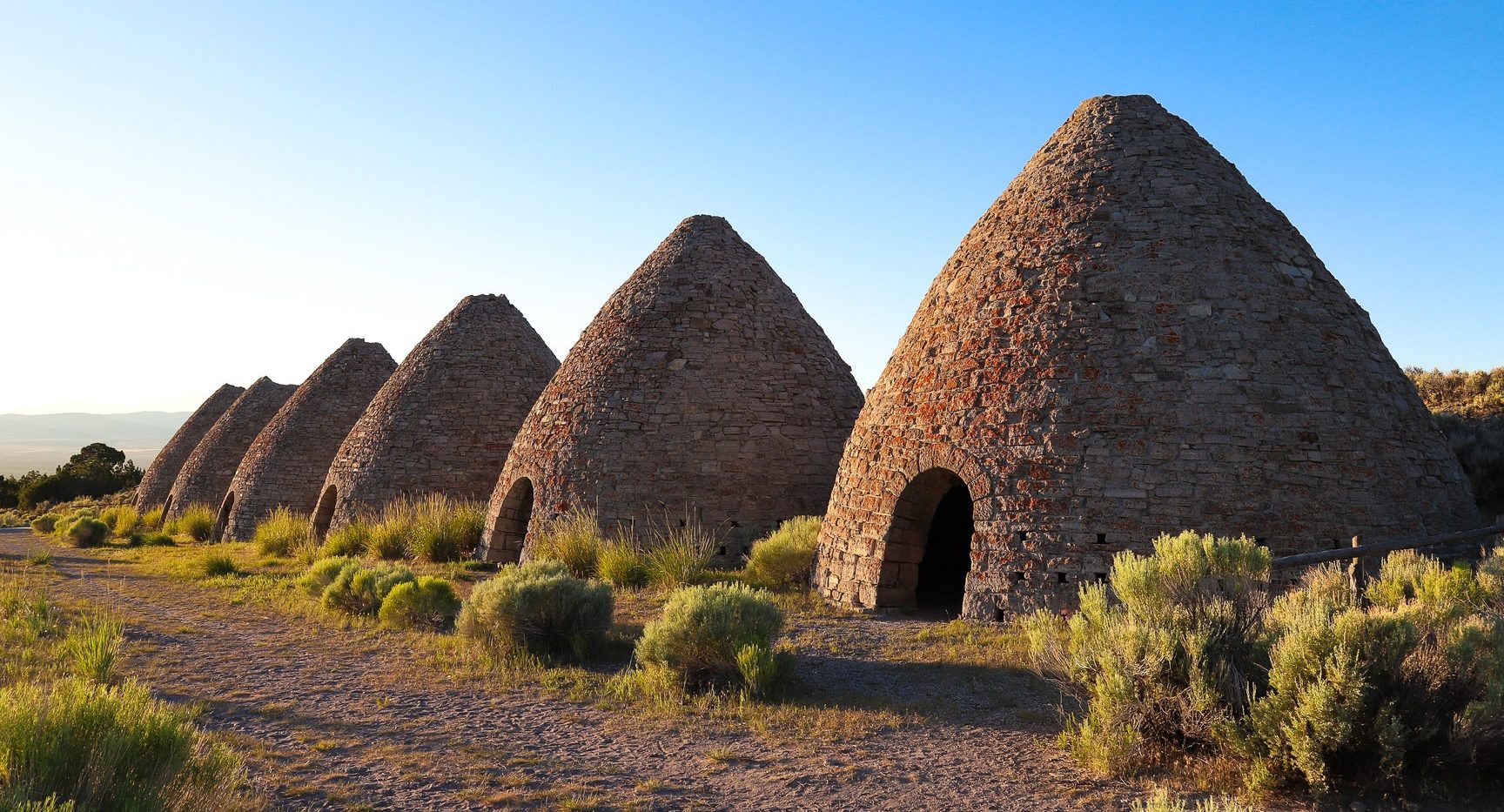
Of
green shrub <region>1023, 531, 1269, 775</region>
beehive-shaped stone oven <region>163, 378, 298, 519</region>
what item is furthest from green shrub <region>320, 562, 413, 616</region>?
beehive-shaped stone oven <region>163, 378, 298, 519</region>

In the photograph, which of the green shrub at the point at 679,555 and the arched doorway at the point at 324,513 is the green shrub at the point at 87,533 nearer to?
the arched doorway at the point at 324,513

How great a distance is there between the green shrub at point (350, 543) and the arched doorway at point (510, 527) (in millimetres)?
2885

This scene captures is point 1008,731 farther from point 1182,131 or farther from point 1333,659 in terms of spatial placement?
point 1182,131

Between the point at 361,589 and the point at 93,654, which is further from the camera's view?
→ the point at 361,589

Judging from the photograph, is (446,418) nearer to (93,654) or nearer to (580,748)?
(93,654)

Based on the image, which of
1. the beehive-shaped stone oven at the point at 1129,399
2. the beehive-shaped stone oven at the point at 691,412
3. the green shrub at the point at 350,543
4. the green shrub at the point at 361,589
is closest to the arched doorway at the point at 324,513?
the green shrub at the point at 350,543

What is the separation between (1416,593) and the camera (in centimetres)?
633

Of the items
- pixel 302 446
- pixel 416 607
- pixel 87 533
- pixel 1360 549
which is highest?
pixel 302 446

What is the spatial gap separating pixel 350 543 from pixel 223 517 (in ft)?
30.5

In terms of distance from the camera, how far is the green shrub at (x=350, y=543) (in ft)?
50.4

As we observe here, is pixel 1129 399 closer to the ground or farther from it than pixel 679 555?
farther from it

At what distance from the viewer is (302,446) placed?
67.9 ft

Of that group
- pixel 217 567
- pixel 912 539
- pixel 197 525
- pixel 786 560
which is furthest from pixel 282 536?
pixel 912 539

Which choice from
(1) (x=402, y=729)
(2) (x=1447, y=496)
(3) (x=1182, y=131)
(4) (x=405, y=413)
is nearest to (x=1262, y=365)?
(2) (x=1447, y=496)
